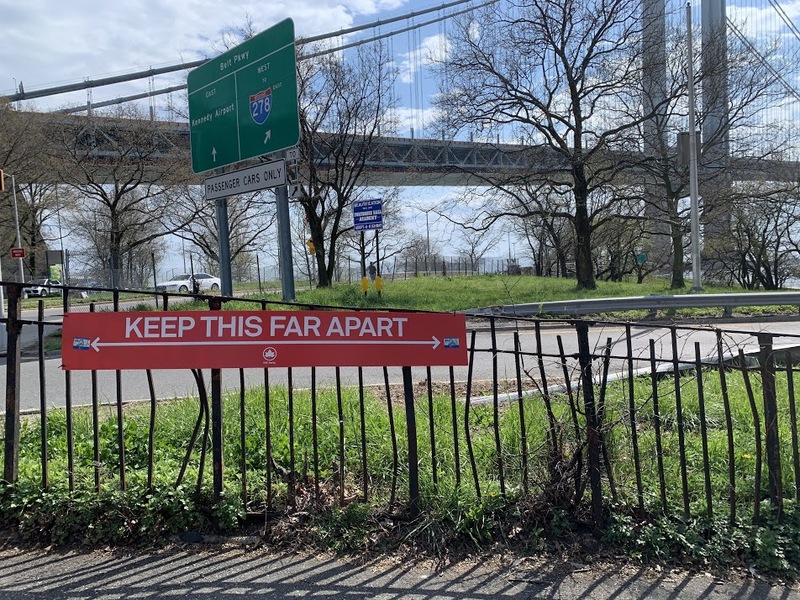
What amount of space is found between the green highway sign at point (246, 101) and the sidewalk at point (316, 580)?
15.3ft

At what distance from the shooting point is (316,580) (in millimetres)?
3215

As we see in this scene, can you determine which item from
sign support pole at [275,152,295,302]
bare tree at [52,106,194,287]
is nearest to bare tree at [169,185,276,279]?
bare tree at [52,106,194,287]

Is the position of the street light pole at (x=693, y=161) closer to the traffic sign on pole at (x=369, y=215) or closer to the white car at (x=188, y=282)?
the traffic sign on pole at (x=369, y=215)

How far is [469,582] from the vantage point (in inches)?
126

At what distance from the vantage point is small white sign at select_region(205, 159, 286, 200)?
6.86 metres

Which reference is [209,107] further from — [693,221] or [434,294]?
[693,221]

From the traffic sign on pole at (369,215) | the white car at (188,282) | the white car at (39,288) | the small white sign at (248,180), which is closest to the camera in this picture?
the white car at (39,288)

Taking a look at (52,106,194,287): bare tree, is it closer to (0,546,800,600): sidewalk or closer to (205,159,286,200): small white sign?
(205,159,286,200): small white sign

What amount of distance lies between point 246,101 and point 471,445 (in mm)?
5082

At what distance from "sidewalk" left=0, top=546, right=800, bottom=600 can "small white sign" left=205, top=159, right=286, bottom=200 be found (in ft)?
14.4

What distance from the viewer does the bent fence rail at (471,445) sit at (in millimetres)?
3750

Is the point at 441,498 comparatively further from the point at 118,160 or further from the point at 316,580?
the point at 118,160

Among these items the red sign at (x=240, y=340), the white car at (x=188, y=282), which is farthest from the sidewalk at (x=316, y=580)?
the white car at (x=188, y=282)

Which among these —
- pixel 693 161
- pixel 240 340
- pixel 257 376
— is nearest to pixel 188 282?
pixel 693 161
